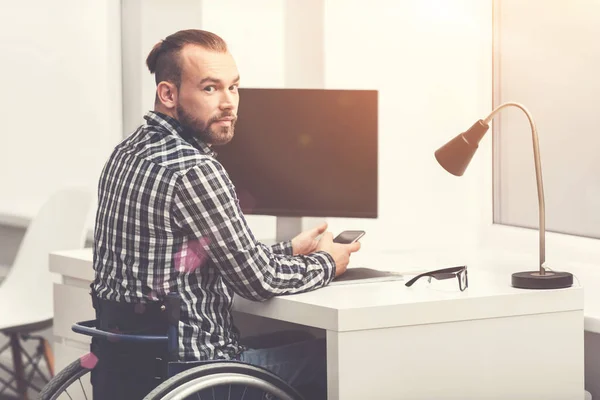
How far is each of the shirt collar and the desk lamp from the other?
630 mm

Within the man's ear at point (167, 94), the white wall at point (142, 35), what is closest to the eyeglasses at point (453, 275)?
the man's ear at point (167, 94)

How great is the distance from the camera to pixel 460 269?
214 centimetres

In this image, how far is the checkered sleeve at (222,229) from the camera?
196 centimetres

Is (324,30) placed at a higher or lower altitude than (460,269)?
higher

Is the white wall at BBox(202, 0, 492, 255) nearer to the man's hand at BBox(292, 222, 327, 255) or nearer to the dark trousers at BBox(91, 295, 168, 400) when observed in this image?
the man's hand at BBox(292, 222, 327, 255)

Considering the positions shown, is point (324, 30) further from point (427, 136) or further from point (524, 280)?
point (524, 280)

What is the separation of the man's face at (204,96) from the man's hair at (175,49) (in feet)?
0.04

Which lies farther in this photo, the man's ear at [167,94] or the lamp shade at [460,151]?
the lamp shade at [460,151]

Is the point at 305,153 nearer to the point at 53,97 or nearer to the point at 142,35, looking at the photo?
the point at 142,35

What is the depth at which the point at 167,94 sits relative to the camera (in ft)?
7.11

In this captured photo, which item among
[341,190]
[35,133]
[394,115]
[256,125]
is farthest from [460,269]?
[35,133]

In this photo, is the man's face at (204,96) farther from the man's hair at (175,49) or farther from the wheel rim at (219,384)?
the wheel rim at (219,384)

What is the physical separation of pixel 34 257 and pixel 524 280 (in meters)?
1.99

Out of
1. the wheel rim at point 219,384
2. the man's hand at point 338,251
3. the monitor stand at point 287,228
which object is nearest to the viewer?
the wheel rim at point 219,384
